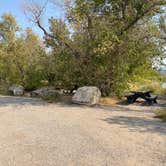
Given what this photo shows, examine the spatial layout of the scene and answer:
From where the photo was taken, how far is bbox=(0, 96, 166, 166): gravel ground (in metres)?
4.04

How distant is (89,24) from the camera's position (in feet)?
37.1

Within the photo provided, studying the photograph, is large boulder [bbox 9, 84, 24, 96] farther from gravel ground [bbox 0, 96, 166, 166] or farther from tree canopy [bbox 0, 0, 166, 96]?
gravel ground [bbox 0, 96, 166, 166]

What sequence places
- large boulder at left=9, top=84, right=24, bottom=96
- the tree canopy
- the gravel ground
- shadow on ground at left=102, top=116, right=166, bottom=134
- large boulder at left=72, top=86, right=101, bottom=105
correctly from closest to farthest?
the gravel ground → shadow on ground at left=102, top=116, right=166, bottom=134 → large boulder at left=72, top=86, right=101, bottom=105 → the tree canopy → large boulder at left=9, top=84, right=24, bottom=96

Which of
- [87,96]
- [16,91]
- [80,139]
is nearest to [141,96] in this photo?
[87,96]

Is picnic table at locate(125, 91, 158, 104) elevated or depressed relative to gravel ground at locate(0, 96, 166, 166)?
elevated

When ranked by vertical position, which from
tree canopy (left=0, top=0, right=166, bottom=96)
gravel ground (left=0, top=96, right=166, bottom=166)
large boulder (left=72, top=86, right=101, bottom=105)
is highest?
tree canopy (left=0, top=0, right=166, bottom=96)

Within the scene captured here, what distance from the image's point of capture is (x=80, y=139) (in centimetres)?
513

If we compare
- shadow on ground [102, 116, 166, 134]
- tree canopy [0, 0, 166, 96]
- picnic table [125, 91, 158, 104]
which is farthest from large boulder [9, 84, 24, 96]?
shadow on ground [102, 116, 166, 134]

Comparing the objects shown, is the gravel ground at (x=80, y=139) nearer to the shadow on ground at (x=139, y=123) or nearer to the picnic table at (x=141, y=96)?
the shadow on ground at (x=139, y=123)

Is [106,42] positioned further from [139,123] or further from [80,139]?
[80,139]

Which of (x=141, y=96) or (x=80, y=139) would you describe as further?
(x=141, y=96)

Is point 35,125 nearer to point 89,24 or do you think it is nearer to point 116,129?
point 116,129

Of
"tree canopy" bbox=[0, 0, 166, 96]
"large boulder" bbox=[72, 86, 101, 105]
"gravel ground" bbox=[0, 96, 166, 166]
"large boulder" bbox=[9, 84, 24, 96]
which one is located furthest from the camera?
"large boulder" bbox=[9, 84, 24, 96]

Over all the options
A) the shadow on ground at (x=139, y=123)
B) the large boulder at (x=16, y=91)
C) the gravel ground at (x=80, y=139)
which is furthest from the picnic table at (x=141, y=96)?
the large boulder at (x=16, y=91)
